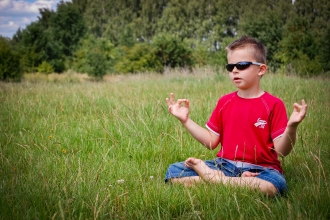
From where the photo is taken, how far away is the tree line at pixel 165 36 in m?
21.2

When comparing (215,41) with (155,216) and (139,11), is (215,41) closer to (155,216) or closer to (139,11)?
(139,11)

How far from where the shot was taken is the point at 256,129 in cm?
222

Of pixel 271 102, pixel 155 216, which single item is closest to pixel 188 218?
pixel 155 216

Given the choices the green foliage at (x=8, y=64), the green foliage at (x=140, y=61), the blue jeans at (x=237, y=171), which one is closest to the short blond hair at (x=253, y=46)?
the blue jeans at (x=237, y=171)

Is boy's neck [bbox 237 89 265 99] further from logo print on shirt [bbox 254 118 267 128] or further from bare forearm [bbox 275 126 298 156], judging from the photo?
bare forearm [bbox 275 126 298 156]

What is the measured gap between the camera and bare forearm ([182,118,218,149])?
242cm

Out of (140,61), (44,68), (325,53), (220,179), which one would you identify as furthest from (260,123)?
(44,68)

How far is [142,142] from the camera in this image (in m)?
3.13

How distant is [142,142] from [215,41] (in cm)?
3807

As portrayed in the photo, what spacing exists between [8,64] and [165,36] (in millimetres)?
10384

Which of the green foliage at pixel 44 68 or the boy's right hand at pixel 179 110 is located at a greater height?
the green foliage at pixel 44 68

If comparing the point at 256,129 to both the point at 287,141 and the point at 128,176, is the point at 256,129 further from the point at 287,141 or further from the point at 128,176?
the point at 128,176

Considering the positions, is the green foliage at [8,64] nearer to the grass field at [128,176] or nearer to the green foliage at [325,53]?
the grass field at [128,176]

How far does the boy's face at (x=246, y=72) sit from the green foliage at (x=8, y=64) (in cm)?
1870
